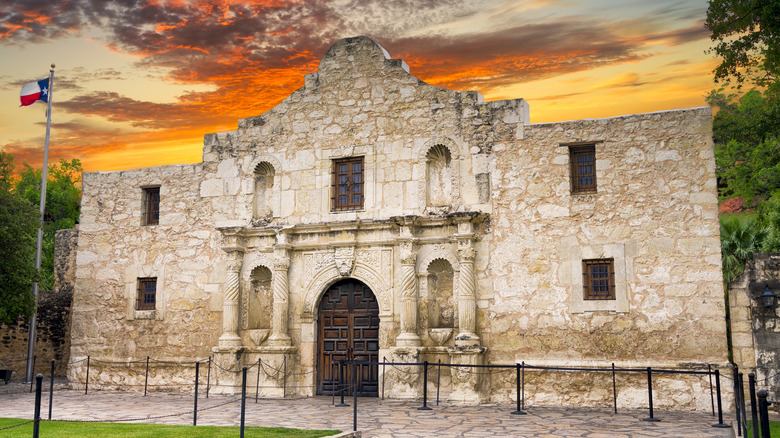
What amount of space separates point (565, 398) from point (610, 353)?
Result: 123cm

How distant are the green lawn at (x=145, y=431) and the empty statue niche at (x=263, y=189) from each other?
24.1ft

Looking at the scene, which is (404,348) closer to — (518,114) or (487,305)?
(487,305)

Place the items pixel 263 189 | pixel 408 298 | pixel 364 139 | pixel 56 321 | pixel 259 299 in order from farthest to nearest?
pixel 56 321, pixel 263 189, pixel 259 299, pixel 364 139, pixel 408 298

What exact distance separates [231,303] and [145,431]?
694cm

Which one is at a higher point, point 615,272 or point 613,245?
point 613,245

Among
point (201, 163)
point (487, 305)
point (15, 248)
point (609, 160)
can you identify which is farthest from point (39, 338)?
point (609, 160)

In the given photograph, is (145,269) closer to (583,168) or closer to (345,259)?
(345,259)

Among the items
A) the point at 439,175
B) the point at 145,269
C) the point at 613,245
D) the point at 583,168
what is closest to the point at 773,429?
the point at 613,245

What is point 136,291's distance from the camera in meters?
18.0

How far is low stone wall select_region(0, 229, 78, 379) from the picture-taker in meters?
21.9

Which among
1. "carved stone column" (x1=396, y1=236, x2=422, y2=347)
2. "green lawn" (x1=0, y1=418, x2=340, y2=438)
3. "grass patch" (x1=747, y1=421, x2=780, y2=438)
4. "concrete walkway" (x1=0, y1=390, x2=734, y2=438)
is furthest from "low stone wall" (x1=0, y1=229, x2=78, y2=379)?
"grass patch" (x1=747, y1=421, x2=780, y2=438)

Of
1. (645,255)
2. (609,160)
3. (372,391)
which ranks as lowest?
(372,391)

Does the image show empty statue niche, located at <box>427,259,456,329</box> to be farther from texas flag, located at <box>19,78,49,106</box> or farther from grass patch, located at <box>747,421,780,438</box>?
texas flag, located at <box>19,78,49,106</box>

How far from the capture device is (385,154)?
1606 centimetres
